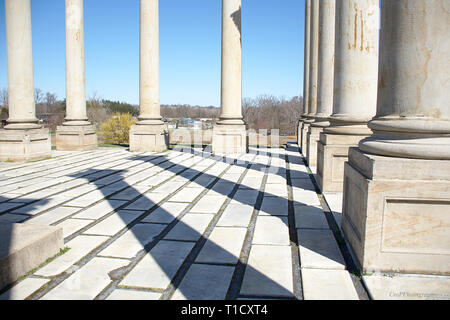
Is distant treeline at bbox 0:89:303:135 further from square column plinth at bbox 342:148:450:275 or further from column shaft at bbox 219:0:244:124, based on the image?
square column plinth at bbox 342:148:450:275

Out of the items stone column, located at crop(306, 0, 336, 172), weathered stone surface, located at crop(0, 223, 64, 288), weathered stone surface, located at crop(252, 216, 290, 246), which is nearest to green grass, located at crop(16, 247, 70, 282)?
weathered stone surface, located at crop(0, 223, 64, 288)

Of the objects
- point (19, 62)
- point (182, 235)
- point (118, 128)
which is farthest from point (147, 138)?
point (182, 235)

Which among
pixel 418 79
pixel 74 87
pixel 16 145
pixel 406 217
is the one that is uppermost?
pixel 74 87

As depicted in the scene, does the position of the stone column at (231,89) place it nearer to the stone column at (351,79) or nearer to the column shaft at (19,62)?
the column shaft at (19,62)

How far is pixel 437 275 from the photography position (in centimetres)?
662

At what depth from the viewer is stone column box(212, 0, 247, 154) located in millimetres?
26047

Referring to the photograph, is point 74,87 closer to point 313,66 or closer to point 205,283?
point 313,66

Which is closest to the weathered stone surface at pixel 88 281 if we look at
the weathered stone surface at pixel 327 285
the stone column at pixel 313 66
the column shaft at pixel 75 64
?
the weathered stone surface at pixel 327 285

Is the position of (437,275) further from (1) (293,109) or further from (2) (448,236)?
(1) (293,109)

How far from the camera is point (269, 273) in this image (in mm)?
6918

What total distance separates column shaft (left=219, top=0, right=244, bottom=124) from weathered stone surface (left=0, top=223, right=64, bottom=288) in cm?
2024

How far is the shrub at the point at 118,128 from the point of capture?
139 feet

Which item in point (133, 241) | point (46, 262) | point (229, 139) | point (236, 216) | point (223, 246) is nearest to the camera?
point (46, 262)

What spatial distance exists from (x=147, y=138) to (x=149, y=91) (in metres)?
3.87
